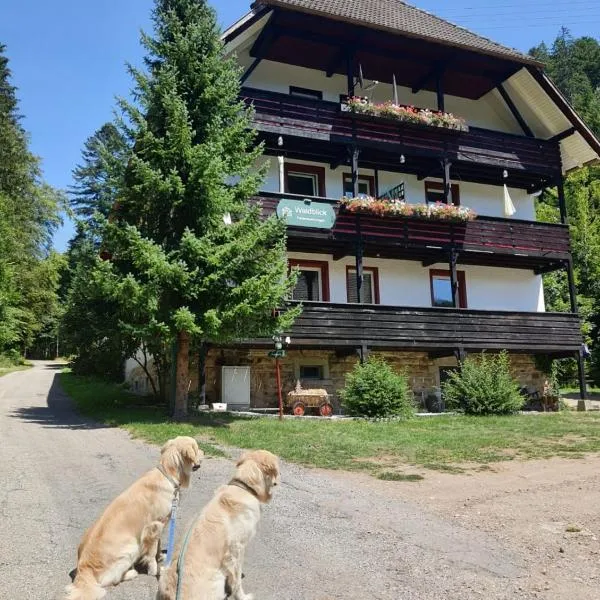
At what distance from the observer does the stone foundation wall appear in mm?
18203

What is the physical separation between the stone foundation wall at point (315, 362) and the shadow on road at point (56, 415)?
11.7 ft

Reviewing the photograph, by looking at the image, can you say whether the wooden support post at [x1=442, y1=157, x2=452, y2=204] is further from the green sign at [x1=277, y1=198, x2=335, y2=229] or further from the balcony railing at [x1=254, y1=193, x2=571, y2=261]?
the green sign at [x1=277, y1=198, x2=335, y2=229]

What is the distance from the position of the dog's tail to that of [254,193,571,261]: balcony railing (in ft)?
49.9

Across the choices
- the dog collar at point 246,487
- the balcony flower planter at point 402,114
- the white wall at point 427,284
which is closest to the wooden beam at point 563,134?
→ the balcony flower planter at point 402,114

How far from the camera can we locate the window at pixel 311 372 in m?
19.5

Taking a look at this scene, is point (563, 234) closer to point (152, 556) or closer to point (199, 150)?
point (199, 150)

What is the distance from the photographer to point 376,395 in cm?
1564

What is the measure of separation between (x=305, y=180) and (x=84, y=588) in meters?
18.8

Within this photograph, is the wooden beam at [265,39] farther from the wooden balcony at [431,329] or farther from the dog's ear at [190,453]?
the dog's ear at [190,453]

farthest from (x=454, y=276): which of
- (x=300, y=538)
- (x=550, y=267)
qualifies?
(x=300, y=538)

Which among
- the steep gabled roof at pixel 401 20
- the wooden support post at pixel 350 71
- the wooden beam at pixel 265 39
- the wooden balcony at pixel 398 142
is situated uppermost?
the steep gabled roof at pixel 401 20

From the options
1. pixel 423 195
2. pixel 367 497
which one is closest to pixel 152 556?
pixel 367 497

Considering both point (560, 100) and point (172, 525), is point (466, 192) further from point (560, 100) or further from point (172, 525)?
point (172, 525)

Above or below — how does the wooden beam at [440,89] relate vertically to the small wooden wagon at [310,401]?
above
